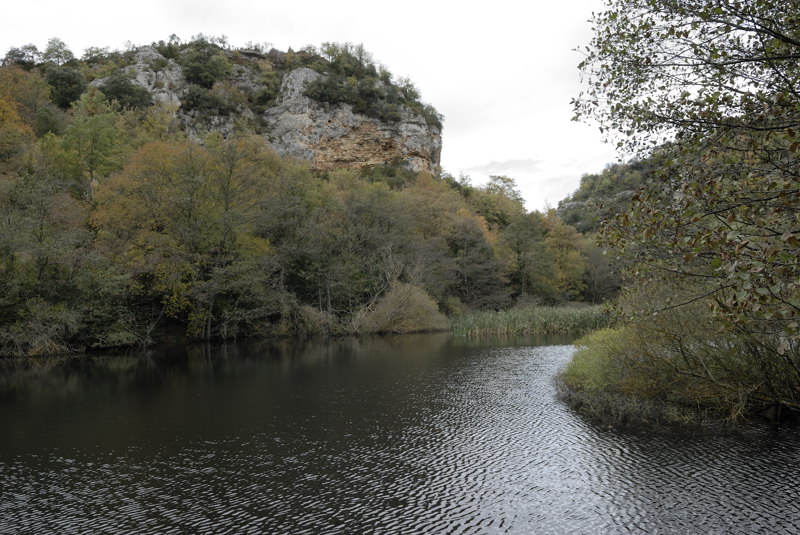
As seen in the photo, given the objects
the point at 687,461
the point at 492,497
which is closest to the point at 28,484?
the point at 492,497

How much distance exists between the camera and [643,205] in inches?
242

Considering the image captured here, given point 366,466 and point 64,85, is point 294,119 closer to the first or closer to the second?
point 64,85

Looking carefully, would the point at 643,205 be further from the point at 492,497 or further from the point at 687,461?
the point at 687,461

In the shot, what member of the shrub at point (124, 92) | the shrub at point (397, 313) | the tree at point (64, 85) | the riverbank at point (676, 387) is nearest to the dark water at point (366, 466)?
the riverbank at point (676, 387)

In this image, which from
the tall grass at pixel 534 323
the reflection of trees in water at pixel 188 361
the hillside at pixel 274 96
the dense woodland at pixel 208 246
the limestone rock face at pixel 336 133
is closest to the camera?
the reflection of trees in water at pixel 188 361

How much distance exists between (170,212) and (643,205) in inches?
1208

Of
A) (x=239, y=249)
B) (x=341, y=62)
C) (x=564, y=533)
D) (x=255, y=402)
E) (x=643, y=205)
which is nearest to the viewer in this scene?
(x=643, y=205)

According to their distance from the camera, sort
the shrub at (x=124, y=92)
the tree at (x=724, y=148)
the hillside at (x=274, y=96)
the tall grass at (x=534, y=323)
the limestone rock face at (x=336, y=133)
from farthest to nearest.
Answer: the limestone rock face at (x=336, y=133)
the hillside at (x=274, y=96)
the shrub at (x=124, y=92)
the tall grass at (x=534, y=323)
the tree at (x=724, y=148)

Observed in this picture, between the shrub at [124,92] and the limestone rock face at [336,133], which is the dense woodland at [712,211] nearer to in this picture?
the shrub at [124,92]

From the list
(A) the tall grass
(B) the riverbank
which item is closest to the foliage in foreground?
(B) the riverbank

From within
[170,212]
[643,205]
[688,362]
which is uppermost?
[170,212]

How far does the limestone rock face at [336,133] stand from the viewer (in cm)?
7450

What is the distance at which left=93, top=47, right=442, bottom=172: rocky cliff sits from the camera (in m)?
69.7

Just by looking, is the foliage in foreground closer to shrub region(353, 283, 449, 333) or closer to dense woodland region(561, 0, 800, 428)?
dense woodland region(561, 0, 800, 428)
